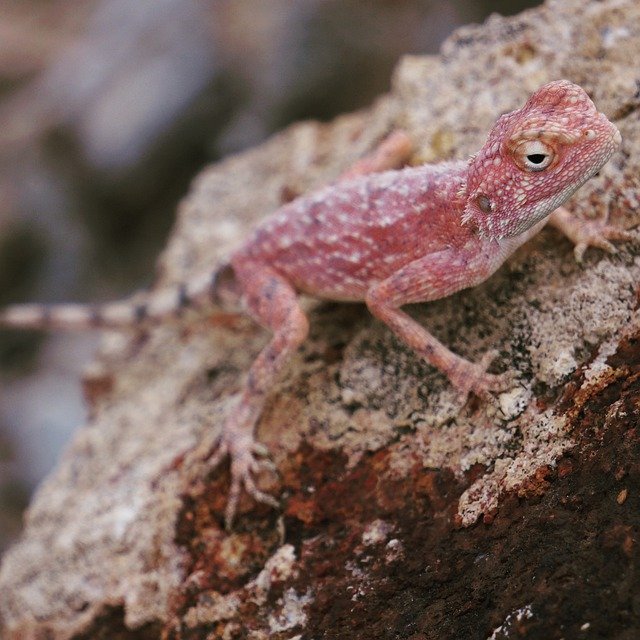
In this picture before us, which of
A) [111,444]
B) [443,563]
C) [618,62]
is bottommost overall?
[443,563]

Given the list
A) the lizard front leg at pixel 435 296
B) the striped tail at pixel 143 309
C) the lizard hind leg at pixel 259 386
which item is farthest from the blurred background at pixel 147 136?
the lizard front leg at pixel 435 296

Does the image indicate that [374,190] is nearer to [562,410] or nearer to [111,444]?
[562,410]

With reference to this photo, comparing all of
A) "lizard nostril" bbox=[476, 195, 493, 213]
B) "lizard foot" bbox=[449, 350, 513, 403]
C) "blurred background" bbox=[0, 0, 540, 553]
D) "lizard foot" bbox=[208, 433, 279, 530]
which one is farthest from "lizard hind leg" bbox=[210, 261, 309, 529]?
"blurred background" bbox=[0, 0, 540, 553]

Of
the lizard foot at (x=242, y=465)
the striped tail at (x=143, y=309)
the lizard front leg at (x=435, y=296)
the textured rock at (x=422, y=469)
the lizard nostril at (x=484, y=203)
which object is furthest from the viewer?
the striped tail at (x=143, y=309)

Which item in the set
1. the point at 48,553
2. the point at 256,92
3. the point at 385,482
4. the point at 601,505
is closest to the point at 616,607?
the point at 601,505

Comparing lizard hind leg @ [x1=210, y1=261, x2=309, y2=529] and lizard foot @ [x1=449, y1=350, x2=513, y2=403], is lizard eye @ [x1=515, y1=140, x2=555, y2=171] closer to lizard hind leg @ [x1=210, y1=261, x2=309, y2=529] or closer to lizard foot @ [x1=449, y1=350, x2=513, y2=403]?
lizard foot @ [x1=449, y1=350, x2=513, y2=403]

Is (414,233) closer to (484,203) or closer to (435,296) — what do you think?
(435,296)

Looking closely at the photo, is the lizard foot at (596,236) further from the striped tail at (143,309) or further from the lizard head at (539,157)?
the striped tail at (143,309)
